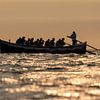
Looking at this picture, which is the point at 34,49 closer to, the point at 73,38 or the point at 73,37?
the point at 73,38

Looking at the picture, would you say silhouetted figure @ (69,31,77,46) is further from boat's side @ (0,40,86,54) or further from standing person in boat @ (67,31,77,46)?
boat's side @ (0,40,86,54)

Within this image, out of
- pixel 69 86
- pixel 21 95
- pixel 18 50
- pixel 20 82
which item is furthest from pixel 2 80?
pixel 18 50

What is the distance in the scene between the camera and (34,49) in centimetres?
7069

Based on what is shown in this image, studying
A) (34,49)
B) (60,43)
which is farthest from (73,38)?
(34,49)

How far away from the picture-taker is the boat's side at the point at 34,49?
69062mm

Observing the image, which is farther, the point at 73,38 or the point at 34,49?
the point at 34,49

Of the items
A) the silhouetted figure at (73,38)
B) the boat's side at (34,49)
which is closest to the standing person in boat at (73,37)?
the silhouetted figure at (73,38)

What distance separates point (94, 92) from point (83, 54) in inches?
2040

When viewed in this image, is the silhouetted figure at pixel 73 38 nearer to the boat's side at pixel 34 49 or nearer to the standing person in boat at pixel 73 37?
the standing person in boat at pixel 73 37

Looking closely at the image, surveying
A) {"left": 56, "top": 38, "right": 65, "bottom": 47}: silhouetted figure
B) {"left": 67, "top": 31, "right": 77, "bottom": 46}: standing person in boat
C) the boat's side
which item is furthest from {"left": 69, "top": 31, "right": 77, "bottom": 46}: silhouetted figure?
{"left": 56, "top": 38, "right": 65, "bottom": 47}: silhouetted figure

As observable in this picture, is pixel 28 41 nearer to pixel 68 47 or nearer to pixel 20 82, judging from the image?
pixel 68 47

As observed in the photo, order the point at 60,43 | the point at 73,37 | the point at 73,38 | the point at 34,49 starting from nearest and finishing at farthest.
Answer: the point at 73,37 → the point at 73,38 → the point at 34,49 → the point at 60,43

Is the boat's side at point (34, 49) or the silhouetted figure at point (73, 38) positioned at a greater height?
the silhouetted figure at point (73, 38)

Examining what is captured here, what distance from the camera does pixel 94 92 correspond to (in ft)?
75.9
